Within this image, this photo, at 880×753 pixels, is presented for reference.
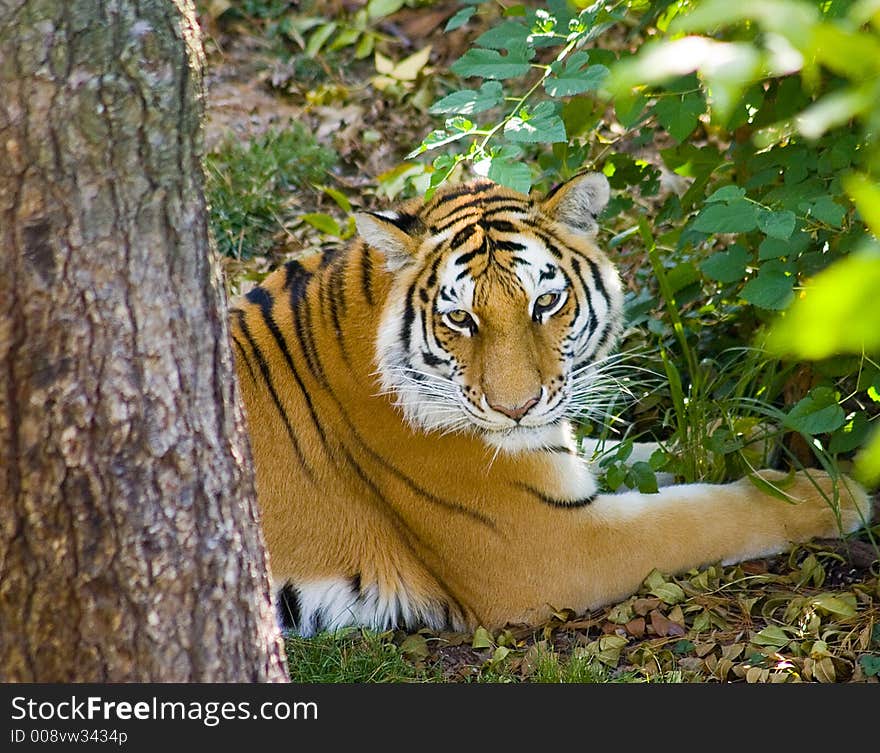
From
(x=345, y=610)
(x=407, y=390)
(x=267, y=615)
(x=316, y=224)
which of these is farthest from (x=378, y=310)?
(x=316, y=224)

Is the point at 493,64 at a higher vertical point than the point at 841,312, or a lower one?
higher

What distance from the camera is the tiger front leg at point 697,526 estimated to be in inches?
140

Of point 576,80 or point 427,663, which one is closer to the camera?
point 576,80

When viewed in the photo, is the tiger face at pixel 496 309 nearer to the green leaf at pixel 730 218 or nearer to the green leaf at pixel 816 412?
the green leaf at pixel 730 218

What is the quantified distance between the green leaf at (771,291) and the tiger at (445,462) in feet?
1.57

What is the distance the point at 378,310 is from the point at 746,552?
1491 millimetres

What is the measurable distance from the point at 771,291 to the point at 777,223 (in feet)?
1.04

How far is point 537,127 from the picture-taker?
2896 millimetres

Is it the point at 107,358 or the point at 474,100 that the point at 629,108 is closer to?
the point at 474,100

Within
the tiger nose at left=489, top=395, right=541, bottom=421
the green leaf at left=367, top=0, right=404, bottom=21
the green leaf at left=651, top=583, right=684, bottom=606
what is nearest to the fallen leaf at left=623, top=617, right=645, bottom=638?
the green leaf at left=651, top=583, right=684, bottom=606

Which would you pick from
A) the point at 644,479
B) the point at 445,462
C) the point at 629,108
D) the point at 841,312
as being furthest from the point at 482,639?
the point at 841,312

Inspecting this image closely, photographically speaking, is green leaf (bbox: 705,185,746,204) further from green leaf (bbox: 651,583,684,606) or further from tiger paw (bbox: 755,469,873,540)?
green leaf (bbox: 651,583,684,606)

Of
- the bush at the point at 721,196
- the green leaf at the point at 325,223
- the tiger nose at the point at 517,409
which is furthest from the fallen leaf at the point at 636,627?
the green leaf at the point at 325,223

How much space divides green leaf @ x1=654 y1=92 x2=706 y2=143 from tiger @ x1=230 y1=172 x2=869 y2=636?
0.94 ft
